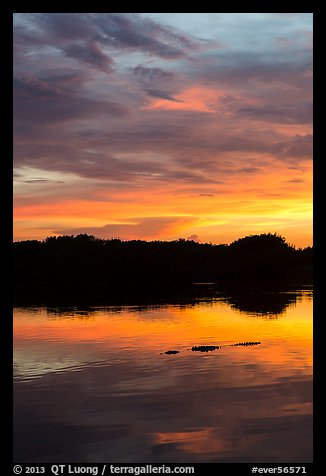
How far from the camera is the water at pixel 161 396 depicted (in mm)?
21391

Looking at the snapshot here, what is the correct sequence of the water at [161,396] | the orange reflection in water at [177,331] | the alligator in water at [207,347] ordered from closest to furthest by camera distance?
1. the water at [161,396]
2. the alligator in water at [207,347]
3. the orange reflection in water at [177,331]

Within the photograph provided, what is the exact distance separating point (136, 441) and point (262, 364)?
17.8 metres

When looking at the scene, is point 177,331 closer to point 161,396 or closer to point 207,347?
point 207,347

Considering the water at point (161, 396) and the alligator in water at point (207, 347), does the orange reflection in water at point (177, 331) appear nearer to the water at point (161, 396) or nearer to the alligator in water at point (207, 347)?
the water at point (161, 396)

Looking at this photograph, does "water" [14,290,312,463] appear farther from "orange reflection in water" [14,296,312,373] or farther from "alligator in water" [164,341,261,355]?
"alligator in water" [164,341,261,355]

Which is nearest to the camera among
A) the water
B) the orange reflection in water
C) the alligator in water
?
the water

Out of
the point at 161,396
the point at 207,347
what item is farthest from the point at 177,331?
the point at 161,396

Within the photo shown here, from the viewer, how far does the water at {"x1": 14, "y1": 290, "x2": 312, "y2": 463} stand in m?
21.4

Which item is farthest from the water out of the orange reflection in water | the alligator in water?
the alligator in water

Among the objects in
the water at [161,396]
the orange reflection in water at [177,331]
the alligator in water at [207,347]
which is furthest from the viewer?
the orange reflection in water at [177,331]

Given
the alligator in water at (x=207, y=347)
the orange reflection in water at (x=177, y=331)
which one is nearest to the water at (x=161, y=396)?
the orange reflection in water at (x=177, y=331)
